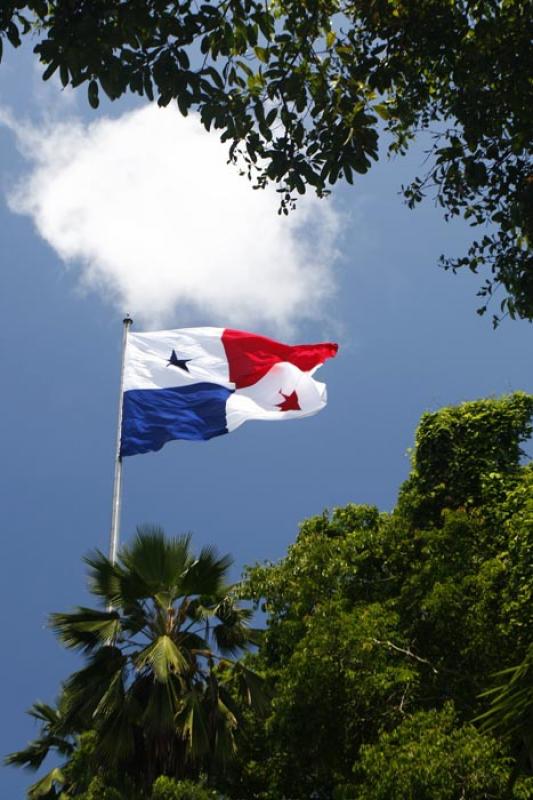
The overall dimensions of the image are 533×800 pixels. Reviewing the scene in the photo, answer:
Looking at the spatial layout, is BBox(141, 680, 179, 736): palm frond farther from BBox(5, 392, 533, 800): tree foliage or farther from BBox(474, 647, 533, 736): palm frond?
BBox(474, 647, 533, 736): palm frond

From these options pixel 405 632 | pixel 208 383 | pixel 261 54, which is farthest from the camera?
pixel 208 383

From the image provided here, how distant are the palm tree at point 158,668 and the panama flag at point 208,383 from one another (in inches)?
167

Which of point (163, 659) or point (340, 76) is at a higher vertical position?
point (340, 76)

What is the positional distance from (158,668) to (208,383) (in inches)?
319

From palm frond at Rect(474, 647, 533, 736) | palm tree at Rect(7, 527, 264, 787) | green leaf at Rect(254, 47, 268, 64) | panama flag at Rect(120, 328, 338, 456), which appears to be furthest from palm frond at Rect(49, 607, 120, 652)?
palm frond at Rect(474, 647, 533, 736)

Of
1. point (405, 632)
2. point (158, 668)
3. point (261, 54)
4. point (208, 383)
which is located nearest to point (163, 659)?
point (158, 668)

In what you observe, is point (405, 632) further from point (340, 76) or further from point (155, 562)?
point (340, 76)

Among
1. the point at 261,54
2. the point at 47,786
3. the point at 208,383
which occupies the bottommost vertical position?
the point at 47,786

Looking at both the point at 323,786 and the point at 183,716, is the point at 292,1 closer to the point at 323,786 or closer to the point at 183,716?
the point at 183,716

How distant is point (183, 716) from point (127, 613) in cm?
232

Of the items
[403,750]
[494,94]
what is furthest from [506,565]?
[494,94]

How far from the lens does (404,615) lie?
16562mm

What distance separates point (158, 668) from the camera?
1381 centimetres

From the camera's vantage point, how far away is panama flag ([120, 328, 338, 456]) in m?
19.9
